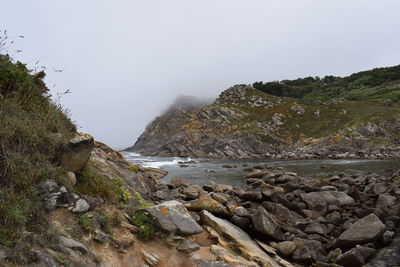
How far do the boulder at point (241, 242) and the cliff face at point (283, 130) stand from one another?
49.2 m

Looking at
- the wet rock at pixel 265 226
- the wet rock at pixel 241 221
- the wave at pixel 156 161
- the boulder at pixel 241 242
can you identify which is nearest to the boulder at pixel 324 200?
the wet rock at pixel 265 226

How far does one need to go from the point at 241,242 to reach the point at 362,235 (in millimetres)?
5758

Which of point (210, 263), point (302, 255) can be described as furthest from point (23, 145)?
point (302, 255)

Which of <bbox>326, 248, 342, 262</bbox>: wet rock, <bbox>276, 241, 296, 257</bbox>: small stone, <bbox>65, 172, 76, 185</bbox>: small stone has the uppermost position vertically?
<bbox>65, 172, 76, 185</bbox>: small stone

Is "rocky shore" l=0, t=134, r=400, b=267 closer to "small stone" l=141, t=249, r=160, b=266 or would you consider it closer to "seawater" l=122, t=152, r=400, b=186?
"small stone" l=141, t=249, r=160, b=266

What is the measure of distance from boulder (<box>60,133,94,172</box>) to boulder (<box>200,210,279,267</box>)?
472 centimetres

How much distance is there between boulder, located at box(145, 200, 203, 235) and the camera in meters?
7.63

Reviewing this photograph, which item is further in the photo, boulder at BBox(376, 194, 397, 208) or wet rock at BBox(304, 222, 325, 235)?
boulder at BBox(376, 194, 397, 208)

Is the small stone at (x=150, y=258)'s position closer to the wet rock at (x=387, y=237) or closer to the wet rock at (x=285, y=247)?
the wet rock at (x=285, y=247)

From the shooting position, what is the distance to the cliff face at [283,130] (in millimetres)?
59125

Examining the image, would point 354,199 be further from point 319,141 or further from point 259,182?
point 319,141

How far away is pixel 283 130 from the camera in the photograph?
7681 centimetres

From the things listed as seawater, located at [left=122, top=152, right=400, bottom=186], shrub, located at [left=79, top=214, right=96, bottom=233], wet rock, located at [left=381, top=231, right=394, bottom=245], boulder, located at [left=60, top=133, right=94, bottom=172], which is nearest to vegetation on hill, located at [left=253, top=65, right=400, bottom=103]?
seawater, located at [left=122, top=152, right=400, bottom=186]

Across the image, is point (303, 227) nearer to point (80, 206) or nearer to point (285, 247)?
point (285, 247)
